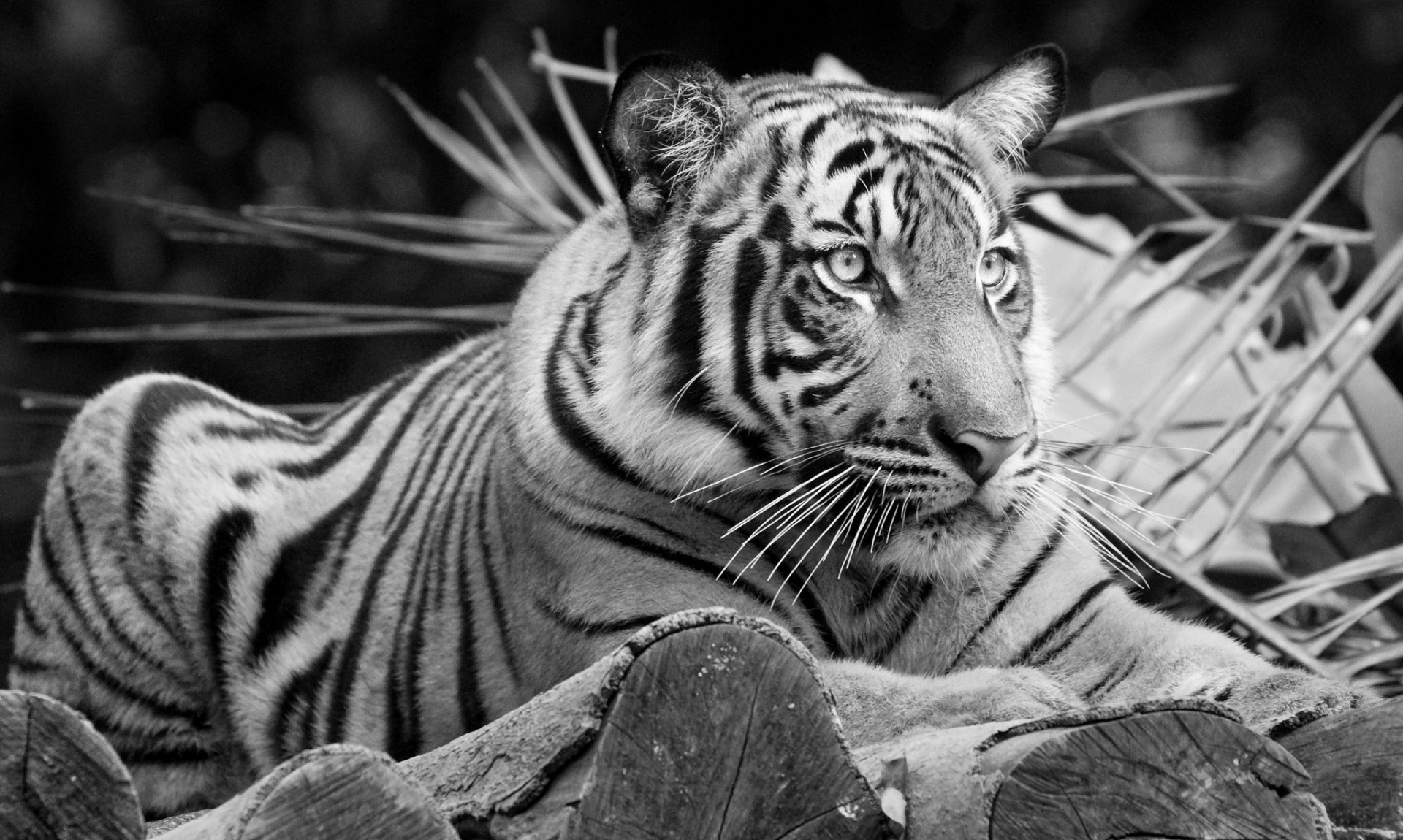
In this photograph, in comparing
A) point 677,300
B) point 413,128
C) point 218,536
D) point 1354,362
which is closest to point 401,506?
point 218,536

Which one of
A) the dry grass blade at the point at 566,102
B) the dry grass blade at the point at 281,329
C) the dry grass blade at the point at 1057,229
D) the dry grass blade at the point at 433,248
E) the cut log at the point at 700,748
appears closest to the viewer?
the cut log at the point at 700,748

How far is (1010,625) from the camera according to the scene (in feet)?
8.43

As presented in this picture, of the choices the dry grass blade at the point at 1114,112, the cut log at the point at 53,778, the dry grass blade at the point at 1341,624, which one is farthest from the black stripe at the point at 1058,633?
the dry grass blade at the point at 1114,112

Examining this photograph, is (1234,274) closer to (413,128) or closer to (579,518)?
(579,518)

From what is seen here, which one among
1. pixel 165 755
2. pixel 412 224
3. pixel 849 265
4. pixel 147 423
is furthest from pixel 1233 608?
pixel 412 224

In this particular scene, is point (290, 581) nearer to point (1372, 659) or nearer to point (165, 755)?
point (165, 755)

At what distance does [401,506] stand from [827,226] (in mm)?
1138

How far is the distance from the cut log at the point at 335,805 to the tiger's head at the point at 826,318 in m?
1.01

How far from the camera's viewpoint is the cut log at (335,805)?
4.70 feet

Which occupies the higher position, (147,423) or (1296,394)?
(1296,394)

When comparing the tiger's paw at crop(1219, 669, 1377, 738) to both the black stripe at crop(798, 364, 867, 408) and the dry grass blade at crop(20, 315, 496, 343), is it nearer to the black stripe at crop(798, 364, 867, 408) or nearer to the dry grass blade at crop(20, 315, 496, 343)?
the black stripe at crop(798, 364, 867, 408)

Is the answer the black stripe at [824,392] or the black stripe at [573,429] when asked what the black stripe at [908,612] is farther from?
the black stripe at [573,429]

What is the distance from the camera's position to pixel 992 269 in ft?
Result: 8.49

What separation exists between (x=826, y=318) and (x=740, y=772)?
1017 millimetres
